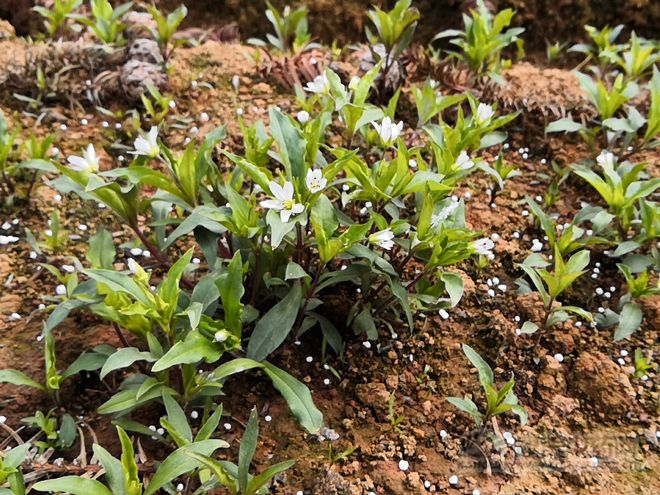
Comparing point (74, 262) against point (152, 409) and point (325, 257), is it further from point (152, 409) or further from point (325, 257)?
point (325, 257)

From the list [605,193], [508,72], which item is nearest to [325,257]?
[605,193]

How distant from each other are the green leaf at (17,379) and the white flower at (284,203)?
1.03 m

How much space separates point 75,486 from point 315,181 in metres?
1.17

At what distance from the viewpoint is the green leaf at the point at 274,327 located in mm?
2189

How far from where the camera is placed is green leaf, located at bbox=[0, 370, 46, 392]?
216 cm

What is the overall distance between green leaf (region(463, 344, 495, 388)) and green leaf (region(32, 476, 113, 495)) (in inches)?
49.8

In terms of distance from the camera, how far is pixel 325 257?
2.15 m

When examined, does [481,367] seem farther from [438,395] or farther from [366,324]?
[366,324]

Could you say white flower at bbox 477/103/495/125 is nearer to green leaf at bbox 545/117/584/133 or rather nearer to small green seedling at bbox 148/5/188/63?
green leaf at bbox 545/117/584/133

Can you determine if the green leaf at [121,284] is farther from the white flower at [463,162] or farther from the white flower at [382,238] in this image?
the white flower at [463,162]

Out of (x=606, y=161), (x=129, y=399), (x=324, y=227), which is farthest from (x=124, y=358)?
(x=606, y=161)

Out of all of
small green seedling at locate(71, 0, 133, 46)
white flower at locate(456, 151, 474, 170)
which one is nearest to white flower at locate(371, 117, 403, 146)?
white flower at locate(456, 151, 474, 170)

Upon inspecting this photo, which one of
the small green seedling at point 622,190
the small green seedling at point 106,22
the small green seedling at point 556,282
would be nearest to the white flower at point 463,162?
the small green seedling at point 556,282

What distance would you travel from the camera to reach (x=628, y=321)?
2.56 m
